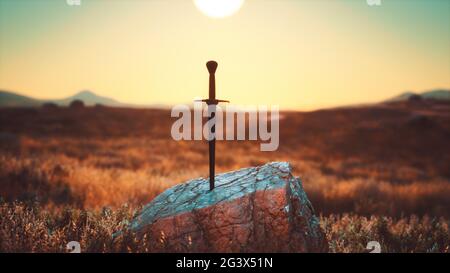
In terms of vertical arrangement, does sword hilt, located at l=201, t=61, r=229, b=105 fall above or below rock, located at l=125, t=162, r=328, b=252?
above

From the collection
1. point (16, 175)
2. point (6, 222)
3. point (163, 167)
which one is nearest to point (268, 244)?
point (6, 222)

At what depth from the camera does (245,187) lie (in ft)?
14.0

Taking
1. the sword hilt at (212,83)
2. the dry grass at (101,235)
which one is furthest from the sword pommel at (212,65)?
the dry grass at (101,235)

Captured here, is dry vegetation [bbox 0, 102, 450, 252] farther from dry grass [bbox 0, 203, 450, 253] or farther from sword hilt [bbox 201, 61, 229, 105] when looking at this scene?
sword hilt [bbox 201, 61, 229, 105]

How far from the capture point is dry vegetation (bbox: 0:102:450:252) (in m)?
5.21

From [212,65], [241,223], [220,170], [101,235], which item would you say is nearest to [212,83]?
[212,65]

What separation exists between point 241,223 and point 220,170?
42.3 ft

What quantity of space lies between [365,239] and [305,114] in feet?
126

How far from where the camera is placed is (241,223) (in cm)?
398

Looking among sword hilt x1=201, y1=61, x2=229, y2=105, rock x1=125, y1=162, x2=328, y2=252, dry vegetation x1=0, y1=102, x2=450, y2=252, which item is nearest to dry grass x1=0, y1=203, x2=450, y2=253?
dry vegetation x1=0, y1=102, x2=450, y2=252

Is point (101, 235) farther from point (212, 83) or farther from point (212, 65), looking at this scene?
point (212, 65)

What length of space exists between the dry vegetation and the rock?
14.6 inches

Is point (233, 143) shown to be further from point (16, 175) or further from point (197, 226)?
point (197, 226)

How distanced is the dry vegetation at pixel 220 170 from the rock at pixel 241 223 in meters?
0.37
